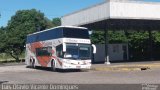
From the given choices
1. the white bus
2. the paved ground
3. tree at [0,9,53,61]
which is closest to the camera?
the paved ground

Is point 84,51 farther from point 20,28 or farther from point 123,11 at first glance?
point 20,28

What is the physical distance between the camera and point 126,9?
44281mm

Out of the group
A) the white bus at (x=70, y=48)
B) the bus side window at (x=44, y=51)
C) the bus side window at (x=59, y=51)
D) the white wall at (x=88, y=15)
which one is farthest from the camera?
the white wall at (x=88, y=15)

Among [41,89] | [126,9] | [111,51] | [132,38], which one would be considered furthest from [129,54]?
[41,89]

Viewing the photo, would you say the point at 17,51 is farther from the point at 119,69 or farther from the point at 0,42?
the point at 119,69

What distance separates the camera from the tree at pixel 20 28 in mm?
78312

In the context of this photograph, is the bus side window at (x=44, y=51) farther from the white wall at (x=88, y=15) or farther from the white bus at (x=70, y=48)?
the white wall at (x=88, y=15)

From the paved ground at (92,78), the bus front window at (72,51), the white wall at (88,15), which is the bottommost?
the paved ground at (92,78)

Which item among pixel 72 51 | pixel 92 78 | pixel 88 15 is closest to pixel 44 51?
pixel 72 51

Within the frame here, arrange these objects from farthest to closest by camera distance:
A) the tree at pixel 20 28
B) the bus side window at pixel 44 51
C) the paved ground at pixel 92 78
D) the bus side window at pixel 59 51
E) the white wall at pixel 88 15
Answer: the tree at pixel 20 28 < the white wall at pixel 88 15 < the bus side window at pixel 44 51 < the bus side window at pixel 59 51 < the paved ground at pixel 92 78

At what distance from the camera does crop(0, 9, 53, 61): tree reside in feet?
257

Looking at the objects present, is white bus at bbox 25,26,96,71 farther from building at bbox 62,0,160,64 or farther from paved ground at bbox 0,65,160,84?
building at bbox 62,0,160,64

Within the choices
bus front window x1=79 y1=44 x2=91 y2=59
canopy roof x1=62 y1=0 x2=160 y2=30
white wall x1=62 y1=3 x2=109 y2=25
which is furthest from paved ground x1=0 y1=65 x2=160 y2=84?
white wall x1=62 y1=3 x2=109 y2=25

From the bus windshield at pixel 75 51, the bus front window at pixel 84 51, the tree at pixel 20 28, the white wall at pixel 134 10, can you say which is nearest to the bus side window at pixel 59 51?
the bus windshield at pixel 75 51
